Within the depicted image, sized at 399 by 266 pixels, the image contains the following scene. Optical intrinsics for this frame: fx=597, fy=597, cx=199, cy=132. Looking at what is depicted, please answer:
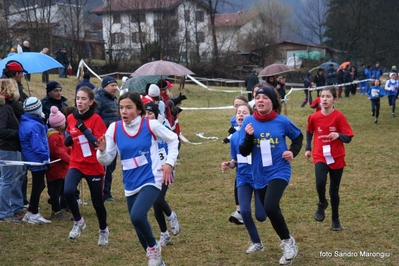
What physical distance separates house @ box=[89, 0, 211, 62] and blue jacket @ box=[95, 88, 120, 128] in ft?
130

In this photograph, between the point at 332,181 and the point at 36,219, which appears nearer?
the point at 332,181

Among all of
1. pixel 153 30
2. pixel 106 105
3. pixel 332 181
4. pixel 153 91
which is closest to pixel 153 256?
pixel 332 181

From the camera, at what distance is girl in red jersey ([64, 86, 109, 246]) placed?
7.05 metres

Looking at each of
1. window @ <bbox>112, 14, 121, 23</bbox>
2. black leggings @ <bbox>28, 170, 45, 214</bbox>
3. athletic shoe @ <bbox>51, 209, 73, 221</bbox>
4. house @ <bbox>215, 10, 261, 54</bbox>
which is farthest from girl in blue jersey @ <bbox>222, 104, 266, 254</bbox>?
window @ <bbox>112, 14, 121, 23</bbox>

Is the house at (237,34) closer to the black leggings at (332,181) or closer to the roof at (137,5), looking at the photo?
the roof at (137,5)

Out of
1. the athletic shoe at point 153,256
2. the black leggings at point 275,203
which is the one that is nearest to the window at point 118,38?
the black leggings at point 275,203

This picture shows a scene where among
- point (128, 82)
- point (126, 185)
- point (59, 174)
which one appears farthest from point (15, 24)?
point (126, 185)

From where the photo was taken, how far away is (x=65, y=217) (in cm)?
869

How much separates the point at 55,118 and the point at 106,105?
115 cm

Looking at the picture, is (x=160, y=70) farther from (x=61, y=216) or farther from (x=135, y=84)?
(x=61, y=216)

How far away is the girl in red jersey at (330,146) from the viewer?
7449mm

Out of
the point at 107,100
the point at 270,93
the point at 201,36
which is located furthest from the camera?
the point at 201,36

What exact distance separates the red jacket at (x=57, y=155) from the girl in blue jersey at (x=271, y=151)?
334 cm

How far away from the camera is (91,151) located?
718 centimetres
